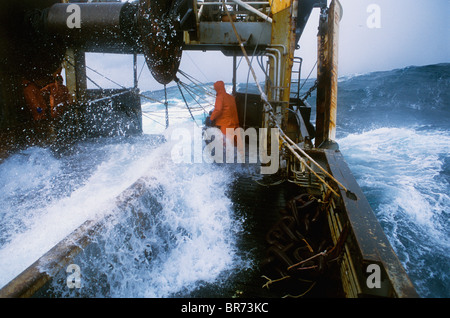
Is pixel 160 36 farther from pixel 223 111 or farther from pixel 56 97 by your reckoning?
pixel 56 97

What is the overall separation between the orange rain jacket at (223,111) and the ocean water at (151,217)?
1.12 metres

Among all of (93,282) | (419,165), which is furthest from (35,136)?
(419,165)

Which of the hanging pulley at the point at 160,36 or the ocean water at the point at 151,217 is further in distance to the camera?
the hanging pulley at the point at 160,36

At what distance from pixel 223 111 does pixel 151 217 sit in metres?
3.45

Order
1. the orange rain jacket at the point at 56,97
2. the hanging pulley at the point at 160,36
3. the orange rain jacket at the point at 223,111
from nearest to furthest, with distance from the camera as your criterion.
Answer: the hanging pulley at the point at 160,36 → the orange rain jacket at the point at 223,111 → the orange rain jacket at the point at 56,97

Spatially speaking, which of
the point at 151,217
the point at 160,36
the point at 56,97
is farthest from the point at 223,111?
the point at 56,97

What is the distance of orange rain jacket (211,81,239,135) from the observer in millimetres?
6266

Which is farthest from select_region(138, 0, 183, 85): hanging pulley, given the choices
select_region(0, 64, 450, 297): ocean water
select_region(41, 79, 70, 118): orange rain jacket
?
select_region(41, 79, 70, 118): orange rain jacket

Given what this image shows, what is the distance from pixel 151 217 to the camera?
3936mm

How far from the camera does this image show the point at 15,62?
6801 millimetres

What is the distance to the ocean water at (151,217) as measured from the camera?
9.96 ft

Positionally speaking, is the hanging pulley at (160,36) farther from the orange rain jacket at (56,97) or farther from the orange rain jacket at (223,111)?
the orange rain jacket at (56,97)

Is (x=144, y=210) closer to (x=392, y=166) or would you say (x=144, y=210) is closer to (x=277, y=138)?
(x=277, y=138)

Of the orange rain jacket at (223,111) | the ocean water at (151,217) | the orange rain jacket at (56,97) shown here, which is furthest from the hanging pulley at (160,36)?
the orange rain jacket at (56,97)
